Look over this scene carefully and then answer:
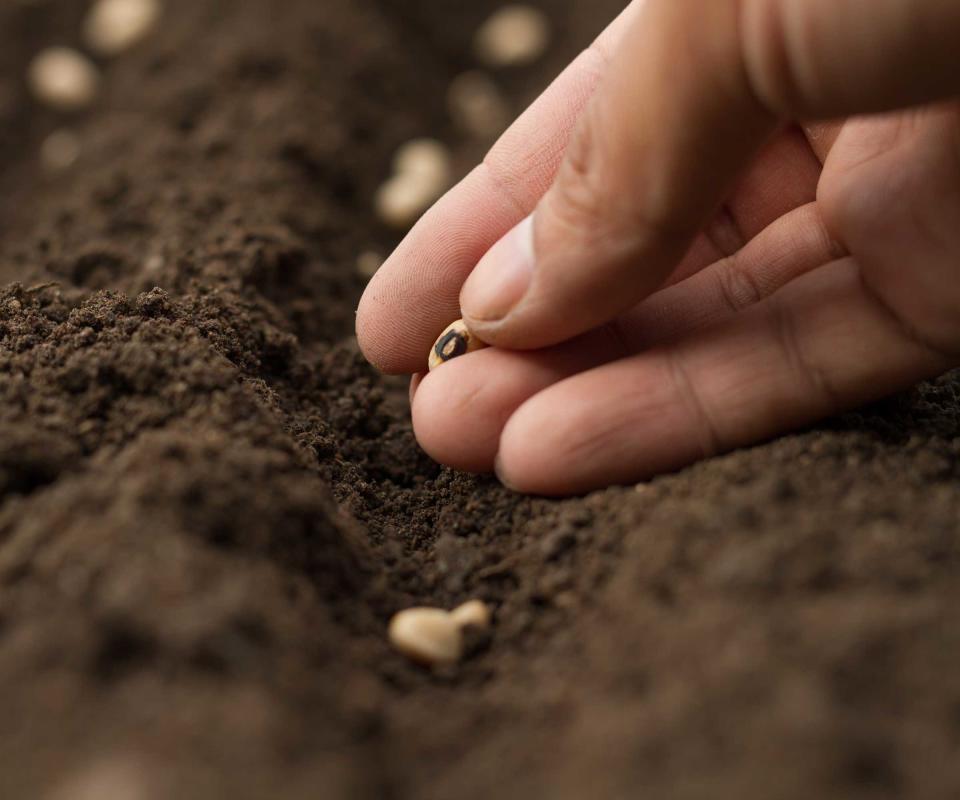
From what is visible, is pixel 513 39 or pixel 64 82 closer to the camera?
pixel 64 82

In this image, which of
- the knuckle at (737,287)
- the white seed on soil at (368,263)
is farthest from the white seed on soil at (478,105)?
the knuckle at (737,287)

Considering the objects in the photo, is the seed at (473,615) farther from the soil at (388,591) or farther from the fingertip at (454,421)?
the fingertip at (454,421)

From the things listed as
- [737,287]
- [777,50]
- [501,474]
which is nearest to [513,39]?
[737,287]

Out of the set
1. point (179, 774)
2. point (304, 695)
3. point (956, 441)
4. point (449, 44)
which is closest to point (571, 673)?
point (304, 695)

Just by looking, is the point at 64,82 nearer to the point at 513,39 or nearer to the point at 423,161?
the point at 423,161

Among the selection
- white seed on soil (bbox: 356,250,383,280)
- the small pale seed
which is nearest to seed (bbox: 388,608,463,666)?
white seed on soil (bbox: 356,250,383,280)

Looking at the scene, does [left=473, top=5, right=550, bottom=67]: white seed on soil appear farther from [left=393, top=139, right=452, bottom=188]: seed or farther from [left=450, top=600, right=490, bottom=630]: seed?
[left=450, top=600, right=490, bottom=630]: seed
